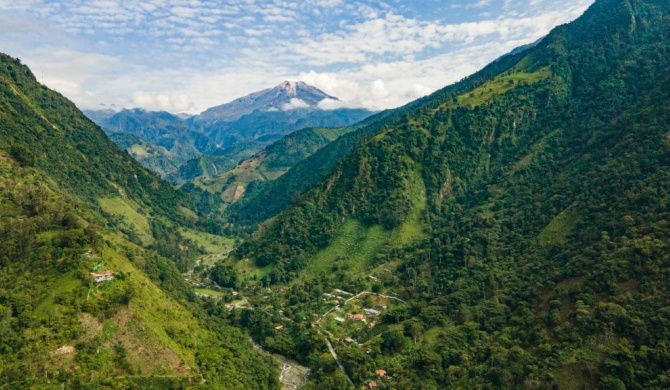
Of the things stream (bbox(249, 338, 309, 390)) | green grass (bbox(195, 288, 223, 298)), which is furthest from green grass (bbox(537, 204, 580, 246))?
green grass (bbox(195, 288, 223, 298))

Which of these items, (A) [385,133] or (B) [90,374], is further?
(A) [385,133]

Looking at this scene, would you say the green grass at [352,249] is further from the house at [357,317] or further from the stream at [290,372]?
the stream at [290,372]

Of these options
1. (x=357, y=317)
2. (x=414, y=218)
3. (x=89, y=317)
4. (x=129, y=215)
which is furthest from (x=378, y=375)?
(x=129, y=215)

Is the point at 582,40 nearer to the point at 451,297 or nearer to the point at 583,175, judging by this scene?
the point at 583,175

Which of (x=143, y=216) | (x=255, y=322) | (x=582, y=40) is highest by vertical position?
(x=582, y=40)

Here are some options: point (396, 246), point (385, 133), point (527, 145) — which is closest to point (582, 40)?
point (527, 145)

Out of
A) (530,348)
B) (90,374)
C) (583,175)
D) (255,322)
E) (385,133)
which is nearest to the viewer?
(90,374)
